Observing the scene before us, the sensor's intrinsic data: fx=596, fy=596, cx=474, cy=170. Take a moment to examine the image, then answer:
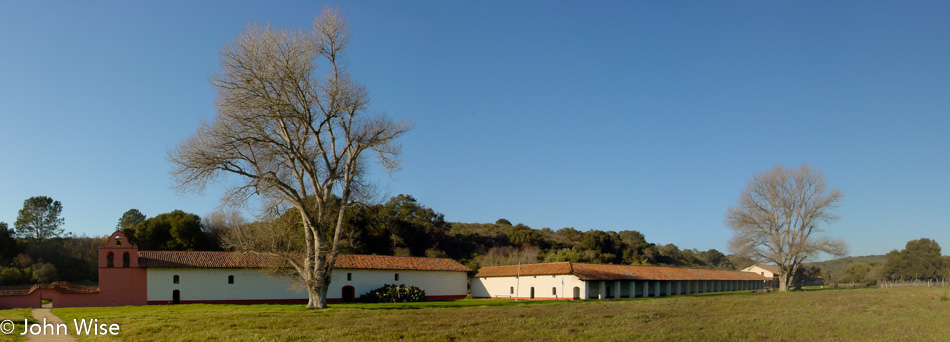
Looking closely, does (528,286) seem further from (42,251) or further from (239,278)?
(42,251)

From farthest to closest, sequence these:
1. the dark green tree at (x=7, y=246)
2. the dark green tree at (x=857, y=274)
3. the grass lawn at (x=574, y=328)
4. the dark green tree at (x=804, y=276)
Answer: the dark green tree at (x=857, y=274)
the dark green tree at (x=804, y=276)
the dark green tree at (x=7, y=246)
the grass lawn at (x=574, y=328)

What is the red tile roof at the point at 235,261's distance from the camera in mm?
34125

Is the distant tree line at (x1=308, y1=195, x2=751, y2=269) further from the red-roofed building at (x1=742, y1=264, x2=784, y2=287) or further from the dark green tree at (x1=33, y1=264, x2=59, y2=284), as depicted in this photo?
the dark green tree at (x1=33, y1=264, x2=59, y2=284)

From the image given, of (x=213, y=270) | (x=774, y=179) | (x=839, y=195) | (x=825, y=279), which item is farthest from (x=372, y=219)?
(x=825, y=279)

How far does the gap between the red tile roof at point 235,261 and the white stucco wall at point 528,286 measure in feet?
21.1

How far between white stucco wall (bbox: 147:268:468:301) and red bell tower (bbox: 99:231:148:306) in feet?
1.85

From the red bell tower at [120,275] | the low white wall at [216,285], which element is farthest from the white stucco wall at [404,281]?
the red bell tower at [120,275]

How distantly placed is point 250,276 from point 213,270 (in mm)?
2117

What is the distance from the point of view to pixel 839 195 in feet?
170

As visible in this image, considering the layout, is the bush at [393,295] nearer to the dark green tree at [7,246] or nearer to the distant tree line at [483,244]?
the distant tree line at [483,244]

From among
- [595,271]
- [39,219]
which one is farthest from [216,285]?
[39,219]

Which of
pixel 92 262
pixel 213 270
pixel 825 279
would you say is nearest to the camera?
pixel 213 270

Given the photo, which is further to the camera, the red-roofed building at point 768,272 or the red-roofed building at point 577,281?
the red-roofed building at point 768,272

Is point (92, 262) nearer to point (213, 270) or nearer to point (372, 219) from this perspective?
point (213, 270)
